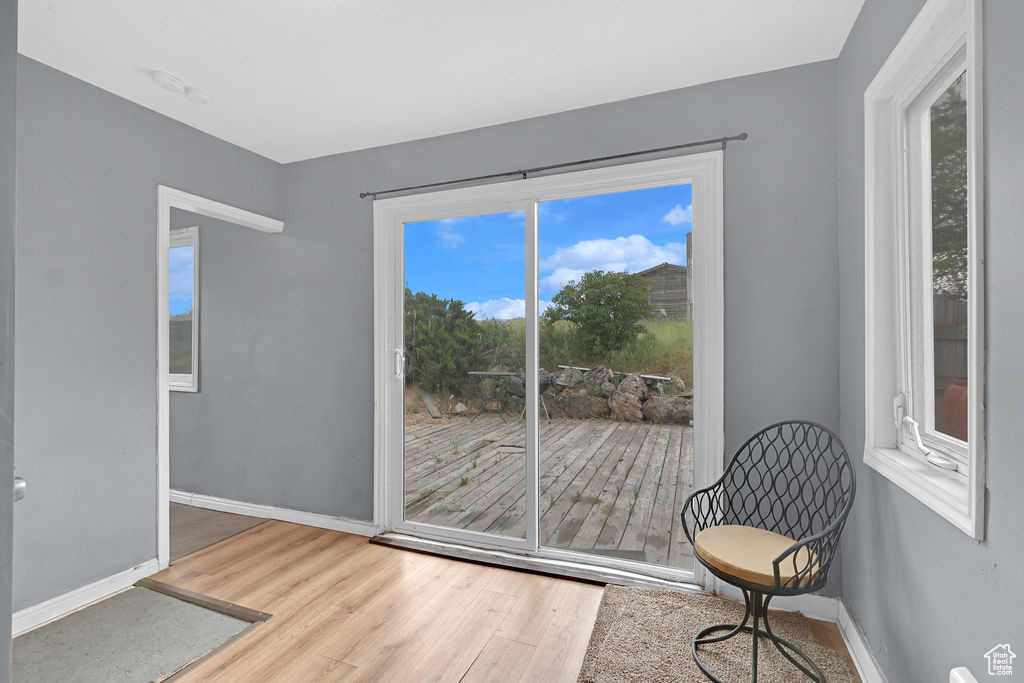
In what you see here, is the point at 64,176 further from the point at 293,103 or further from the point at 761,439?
the point at 761,439

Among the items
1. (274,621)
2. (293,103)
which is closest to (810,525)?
(274,621)

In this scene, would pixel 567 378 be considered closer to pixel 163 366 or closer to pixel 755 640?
pixel 755 640

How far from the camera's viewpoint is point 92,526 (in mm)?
2373

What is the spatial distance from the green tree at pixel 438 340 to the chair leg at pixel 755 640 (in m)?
1.77

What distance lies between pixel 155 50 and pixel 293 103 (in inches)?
24.0

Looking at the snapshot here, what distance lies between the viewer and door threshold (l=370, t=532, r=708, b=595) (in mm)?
2426

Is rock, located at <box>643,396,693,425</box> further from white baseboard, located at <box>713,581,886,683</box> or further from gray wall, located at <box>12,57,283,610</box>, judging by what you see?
gray wall, located at <box>12,57,283,610</box>

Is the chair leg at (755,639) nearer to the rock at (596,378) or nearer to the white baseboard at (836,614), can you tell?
the white baseboard at (836,614)

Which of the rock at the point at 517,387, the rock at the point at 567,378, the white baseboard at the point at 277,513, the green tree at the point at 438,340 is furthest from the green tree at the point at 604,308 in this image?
the white baseboard at the point at 277,513

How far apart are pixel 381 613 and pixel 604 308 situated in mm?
1848

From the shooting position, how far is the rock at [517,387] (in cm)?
282

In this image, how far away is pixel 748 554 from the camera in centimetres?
173

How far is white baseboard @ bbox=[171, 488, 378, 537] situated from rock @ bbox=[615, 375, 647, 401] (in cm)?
184

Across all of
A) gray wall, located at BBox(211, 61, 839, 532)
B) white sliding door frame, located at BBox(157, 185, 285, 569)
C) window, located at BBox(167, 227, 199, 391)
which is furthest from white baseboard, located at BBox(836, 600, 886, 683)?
window, located at BBox(167, 227, 199, 391)
